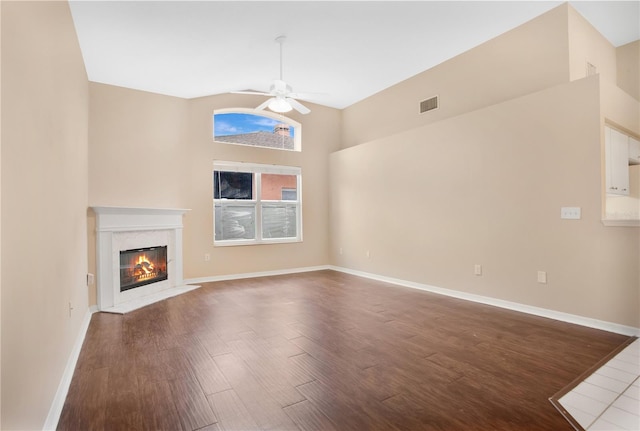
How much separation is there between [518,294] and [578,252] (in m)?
0.80

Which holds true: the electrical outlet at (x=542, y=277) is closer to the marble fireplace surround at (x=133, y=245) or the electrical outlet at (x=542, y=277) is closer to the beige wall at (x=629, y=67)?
the beige wall at (x=629, y=67)

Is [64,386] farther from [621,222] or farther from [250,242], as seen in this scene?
[621,222]

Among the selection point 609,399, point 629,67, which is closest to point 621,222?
point 609,399

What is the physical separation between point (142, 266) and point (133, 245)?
357 millimetres

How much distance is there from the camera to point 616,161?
3.55 metres

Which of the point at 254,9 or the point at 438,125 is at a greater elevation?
the point at 254,9

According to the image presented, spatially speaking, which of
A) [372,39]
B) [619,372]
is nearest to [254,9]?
[372,39]

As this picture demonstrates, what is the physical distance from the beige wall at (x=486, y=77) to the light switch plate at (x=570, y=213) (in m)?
1.50

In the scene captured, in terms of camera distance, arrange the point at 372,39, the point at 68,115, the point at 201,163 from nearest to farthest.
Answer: the point at 68,115 → the point at 372,39 → the point at 201,163

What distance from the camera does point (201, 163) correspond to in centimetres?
565

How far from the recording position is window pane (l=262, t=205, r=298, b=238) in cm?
641

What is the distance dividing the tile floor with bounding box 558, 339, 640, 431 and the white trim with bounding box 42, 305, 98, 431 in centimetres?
289

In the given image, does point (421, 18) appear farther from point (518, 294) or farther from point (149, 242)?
point (149, 242)

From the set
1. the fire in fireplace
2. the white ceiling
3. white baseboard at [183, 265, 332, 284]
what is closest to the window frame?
white baseboard at [183, 265, 332, 284]
